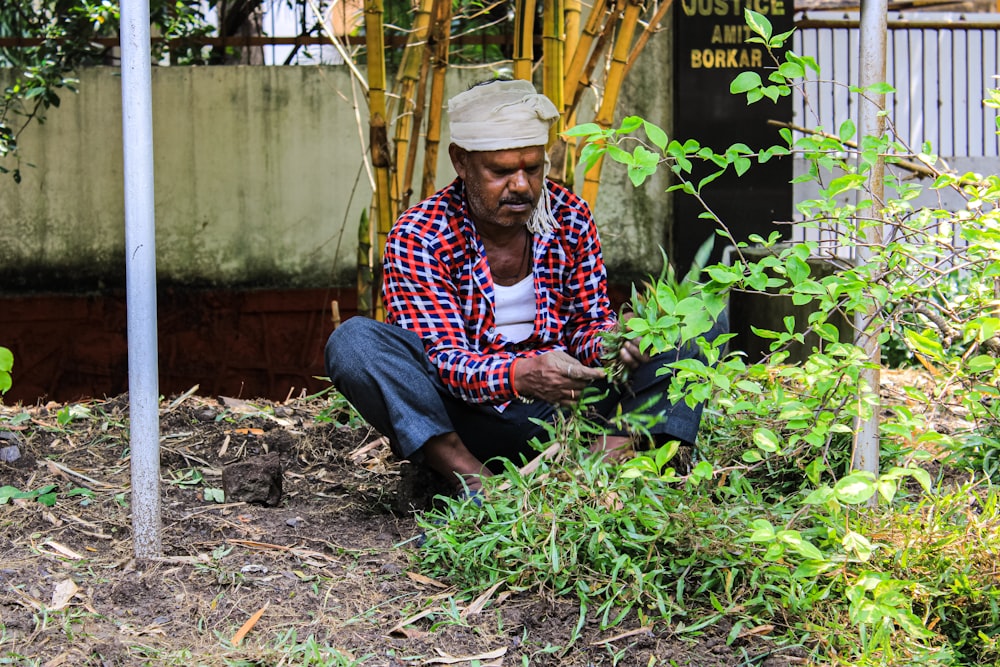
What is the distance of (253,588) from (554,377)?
771 millimetres

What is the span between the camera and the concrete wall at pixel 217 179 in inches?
197

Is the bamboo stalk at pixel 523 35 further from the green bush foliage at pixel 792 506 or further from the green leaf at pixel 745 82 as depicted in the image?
the green leaf at pixel 745 82

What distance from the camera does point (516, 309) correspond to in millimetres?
2777

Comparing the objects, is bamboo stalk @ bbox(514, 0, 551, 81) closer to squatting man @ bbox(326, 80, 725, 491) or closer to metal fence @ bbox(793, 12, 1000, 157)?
squatting man @ bbox(326, 80, 725, 491)

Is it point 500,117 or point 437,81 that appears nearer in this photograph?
point 500,117

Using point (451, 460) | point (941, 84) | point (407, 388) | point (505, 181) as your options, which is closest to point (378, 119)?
point (505, 181)

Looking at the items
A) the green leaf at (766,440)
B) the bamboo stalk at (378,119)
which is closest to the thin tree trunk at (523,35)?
the bamboo stalk at (378,119)

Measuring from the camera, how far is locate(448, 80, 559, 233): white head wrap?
2543mm

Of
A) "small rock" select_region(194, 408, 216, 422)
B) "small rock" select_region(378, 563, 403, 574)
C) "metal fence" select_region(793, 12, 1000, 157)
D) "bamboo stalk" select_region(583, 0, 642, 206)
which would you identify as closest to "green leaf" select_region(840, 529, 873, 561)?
"small rock" select_region(378, 563, 403, 574)

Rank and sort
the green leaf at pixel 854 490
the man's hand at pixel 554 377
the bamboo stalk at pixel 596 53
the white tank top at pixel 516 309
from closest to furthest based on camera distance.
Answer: the green leaf at pixel 854 490 → the man's hand at pixel 554 377 → the white tank top at pixel 516 309 → the bamboo stalk at pixel 596 53

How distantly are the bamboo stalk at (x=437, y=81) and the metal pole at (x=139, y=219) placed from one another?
115 centimetres

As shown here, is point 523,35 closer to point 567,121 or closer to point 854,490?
point 567,121

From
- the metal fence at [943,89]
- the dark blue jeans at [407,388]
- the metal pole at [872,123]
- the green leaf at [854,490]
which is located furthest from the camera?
the metal fence at [943,89]

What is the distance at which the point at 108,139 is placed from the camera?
504cm
